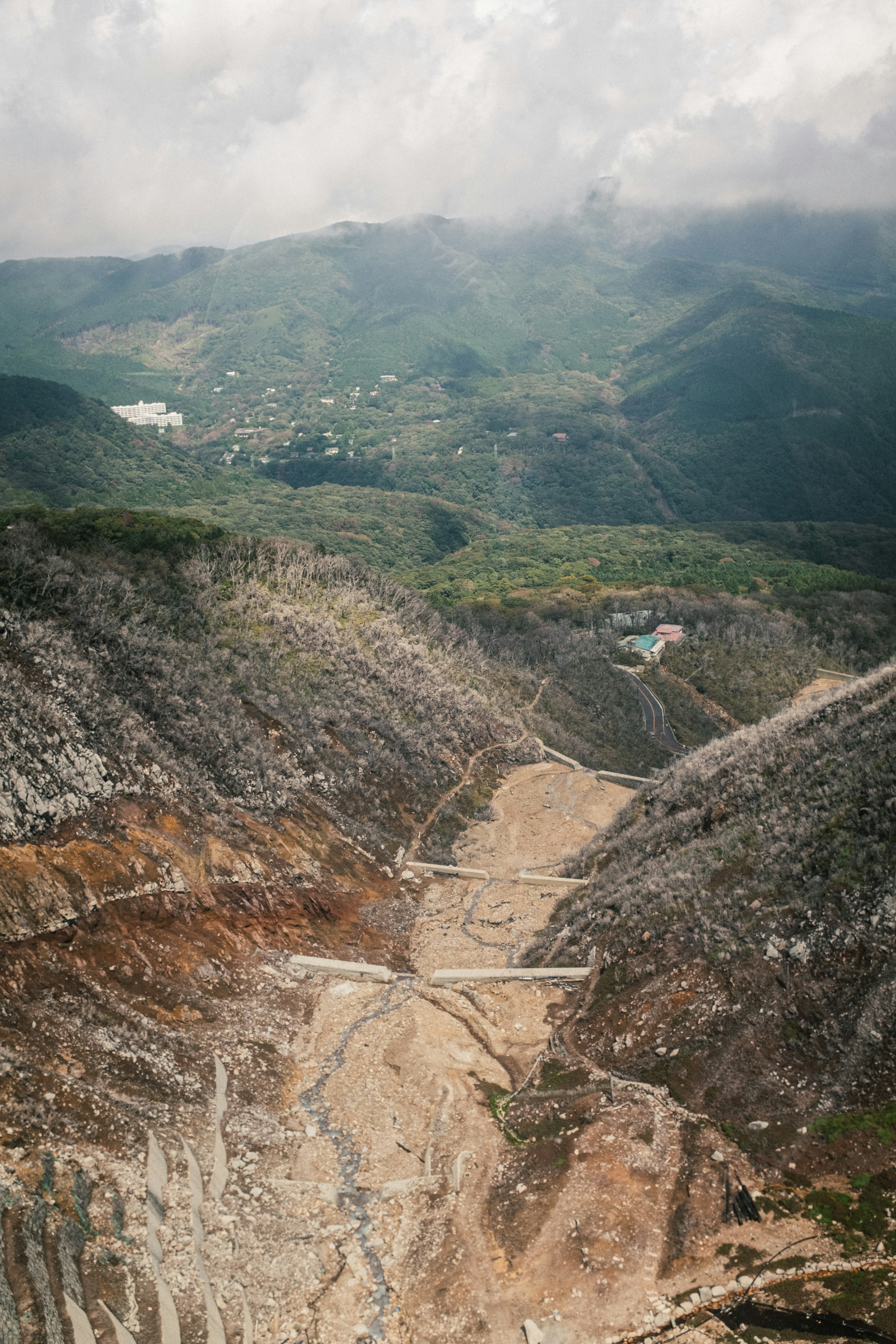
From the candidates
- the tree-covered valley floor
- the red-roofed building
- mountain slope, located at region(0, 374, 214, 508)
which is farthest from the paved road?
mountain slope, located at region(0, 374, 214, 508)

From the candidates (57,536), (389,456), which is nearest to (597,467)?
(389,456)

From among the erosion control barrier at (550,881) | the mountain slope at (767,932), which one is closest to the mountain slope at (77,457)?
the erosion control barrier at (550,881)

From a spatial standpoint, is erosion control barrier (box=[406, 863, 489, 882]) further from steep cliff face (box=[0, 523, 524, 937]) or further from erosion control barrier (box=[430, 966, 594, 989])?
erosion control barrier (box=[430, 966, 594, 989])

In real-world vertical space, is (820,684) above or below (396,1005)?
below

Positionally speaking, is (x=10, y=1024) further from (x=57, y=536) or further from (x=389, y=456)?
(x=389, y=456)

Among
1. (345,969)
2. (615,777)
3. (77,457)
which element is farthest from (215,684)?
(77,457)

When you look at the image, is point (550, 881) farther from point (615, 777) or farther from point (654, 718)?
point (654, 718)
